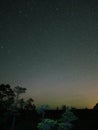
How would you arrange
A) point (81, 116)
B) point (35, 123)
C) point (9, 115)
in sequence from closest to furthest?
1. point (9, 115)
2. point (35, 123)
3. point (81, 116)

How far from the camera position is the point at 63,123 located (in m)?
40.2

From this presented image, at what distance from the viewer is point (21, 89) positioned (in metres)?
48.0

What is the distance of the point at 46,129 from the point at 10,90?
10463mm

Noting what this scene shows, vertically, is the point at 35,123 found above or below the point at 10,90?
below

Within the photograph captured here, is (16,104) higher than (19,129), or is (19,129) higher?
(16,104)

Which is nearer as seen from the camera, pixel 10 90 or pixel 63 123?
pixel 63 123

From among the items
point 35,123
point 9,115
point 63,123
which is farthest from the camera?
point 35,123

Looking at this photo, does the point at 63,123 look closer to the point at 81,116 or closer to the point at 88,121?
the point at 88,121

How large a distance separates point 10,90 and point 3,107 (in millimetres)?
3134

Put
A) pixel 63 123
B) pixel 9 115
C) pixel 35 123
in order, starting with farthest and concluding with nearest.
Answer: pixel 35 123 < pixel 9 115 < pixel 63 123

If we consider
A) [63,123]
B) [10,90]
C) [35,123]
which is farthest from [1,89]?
[63,123]

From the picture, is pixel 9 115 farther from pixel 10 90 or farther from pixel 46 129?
pixel 46 129

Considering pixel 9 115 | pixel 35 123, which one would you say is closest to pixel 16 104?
pixel 9 115

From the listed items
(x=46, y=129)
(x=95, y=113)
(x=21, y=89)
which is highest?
(x=21, y=89)
